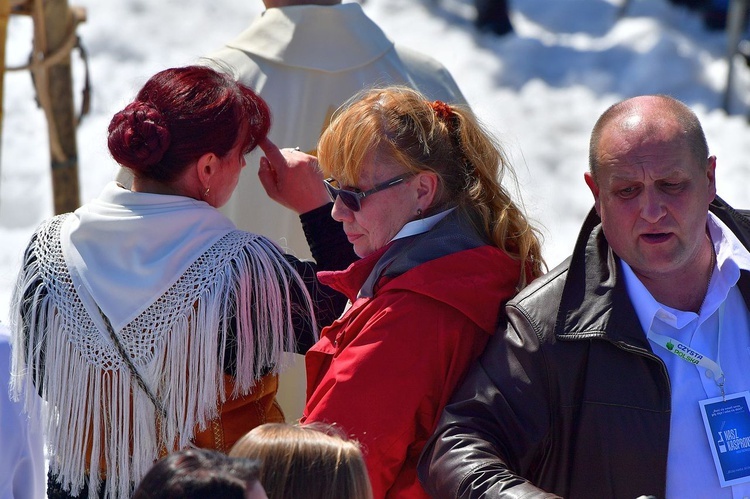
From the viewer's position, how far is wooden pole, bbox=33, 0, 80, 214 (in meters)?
4.17

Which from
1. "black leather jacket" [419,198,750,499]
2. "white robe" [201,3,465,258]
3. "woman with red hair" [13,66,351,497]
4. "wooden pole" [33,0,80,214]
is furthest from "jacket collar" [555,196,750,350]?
"wooden pole" [33,0,80,214]

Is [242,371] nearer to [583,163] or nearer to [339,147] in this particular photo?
[339,147]

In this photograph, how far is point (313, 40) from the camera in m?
3.33

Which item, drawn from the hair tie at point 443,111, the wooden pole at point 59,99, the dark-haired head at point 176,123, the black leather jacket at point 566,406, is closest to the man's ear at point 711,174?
the black leather jacket at point 566,406

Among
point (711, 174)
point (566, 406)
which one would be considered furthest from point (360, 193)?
point (711, 174)

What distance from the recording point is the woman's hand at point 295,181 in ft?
8.79

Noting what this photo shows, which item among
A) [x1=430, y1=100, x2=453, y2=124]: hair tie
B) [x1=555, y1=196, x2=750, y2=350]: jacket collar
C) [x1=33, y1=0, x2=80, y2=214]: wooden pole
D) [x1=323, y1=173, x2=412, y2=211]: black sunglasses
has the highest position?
[x1=430, y1=100, x2=453, y2=124]: hair tie

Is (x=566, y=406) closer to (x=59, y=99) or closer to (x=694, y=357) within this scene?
(x=694, y=357)

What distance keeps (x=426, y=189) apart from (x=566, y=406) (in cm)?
54

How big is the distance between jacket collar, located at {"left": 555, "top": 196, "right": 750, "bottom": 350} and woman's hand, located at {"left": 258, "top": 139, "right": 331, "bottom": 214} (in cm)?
64

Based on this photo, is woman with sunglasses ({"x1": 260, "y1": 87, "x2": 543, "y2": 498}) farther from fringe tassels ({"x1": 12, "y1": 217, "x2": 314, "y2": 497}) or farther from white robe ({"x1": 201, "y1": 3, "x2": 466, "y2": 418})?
white robe ({"x1": 201, "y1": 3, "x2": 466, "y2": 418})

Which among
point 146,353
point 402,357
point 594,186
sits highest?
point 594,186

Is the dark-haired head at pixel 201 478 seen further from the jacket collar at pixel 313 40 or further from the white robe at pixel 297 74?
the jacket collar at pixel 313 40

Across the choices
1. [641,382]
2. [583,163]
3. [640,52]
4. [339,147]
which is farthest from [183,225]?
[640,52]
